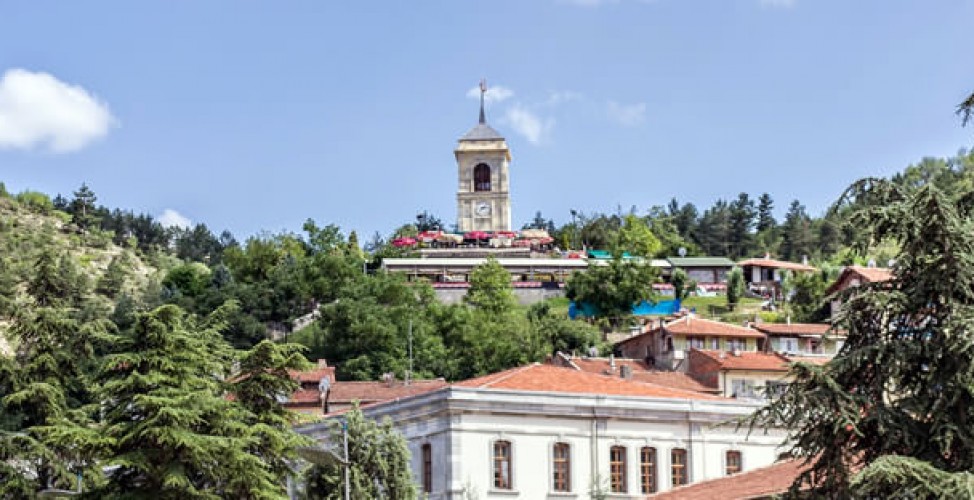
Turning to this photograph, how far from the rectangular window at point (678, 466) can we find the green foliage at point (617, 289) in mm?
64276

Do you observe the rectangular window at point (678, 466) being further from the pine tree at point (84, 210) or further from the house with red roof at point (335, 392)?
the pine tree at point (84, 210)

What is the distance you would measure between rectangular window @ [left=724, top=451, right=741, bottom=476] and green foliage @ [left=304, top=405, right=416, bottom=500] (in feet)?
55.9

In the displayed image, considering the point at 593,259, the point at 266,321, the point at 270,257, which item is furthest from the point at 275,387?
the point at 593,259

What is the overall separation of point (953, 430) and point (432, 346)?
78741mm

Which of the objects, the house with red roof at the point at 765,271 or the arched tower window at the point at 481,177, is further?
the arched tower window at the point at 481,177

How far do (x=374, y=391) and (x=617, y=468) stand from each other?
2120cm

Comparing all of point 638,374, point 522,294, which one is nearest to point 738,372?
point 638,374

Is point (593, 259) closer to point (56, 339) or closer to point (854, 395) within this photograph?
point (56, 339)

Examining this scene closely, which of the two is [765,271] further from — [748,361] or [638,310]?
[748,361]

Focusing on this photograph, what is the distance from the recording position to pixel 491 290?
4761 inches

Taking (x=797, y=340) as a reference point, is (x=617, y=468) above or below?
below

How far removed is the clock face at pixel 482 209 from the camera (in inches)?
6363

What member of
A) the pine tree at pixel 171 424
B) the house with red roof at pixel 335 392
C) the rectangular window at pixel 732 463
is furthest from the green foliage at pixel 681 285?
the pine tree at pixel 171 424

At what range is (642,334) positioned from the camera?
99.2 metres
